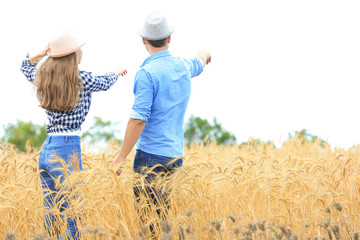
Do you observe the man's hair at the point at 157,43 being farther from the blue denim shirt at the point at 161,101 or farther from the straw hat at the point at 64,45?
the straw hat at the point at 64,45

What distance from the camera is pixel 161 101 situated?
3.18m

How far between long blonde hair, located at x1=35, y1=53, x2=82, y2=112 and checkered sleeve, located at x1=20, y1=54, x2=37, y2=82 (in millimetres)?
201

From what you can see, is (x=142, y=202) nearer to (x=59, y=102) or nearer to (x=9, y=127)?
(x=59, y=102)

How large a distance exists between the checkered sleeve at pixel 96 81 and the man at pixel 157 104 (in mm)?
318

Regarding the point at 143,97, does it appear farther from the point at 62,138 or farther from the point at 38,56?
the point at 38,56

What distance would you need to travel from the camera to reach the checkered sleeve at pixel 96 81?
11.0 feet

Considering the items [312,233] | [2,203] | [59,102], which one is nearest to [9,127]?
[2,203]

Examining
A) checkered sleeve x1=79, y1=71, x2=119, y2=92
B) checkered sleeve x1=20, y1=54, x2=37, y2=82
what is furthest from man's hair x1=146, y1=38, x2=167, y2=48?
checkered sleeve x1=20, y1=54, x2=37, y2=82

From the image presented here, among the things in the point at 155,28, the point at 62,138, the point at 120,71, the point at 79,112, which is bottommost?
the point at 62,138

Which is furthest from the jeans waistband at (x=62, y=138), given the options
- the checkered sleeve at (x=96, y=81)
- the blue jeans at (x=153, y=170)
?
the blue jeans at (x=153, y=170)

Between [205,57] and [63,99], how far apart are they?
124 centimetres

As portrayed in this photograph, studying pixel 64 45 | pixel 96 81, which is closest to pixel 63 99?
pixel 96 81

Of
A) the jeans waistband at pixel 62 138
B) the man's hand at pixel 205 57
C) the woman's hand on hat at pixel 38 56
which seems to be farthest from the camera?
the man's hand at pixel 205 57

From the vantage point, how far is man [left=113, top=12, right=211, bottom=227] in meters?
3.09
